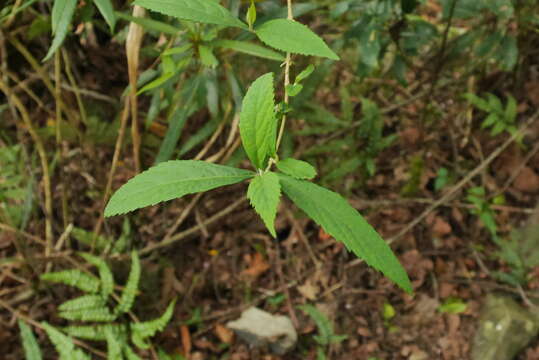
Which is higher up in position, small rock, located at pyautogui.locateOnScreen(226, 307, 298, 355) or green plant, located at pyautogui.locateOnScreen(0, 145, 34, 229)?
green plant, located at pyautogui.locateOnScreen(0, 145, 34, 229)

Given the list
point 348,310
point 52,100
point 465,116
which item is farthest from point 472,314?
point 52,100

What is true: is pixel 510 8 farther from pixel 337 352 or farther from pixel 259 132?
pixel 337 352

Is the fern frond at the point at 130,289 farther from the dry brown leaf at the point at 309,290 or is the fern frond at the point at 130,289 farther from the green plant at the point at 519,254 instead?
the green plant at the point at 519,254

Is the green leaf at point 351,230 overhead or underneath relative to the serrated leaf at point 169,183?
underneath

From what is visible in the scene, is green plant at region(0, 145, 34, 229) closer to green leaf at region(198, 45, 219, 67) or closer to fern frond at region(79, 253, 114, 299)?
fern frond at region(79, 253, 114, 299)

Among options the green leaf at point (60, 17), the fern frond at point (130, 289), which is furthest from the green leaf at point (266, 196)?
the fern frond at point (130, 289)

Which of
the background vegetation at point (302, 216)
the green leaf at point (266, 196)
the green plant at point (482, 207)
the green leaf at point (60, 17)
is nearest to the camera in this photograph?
the green leaf at point (266, 196)

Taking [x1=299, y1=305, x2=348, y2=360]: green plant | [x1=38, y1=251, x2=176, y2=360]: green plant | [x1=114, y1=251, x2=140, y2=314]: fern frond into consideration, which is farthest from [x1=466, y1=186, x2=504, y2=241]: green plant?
[x1=114, y1=251, x2=140, y2=314]: fern frond
